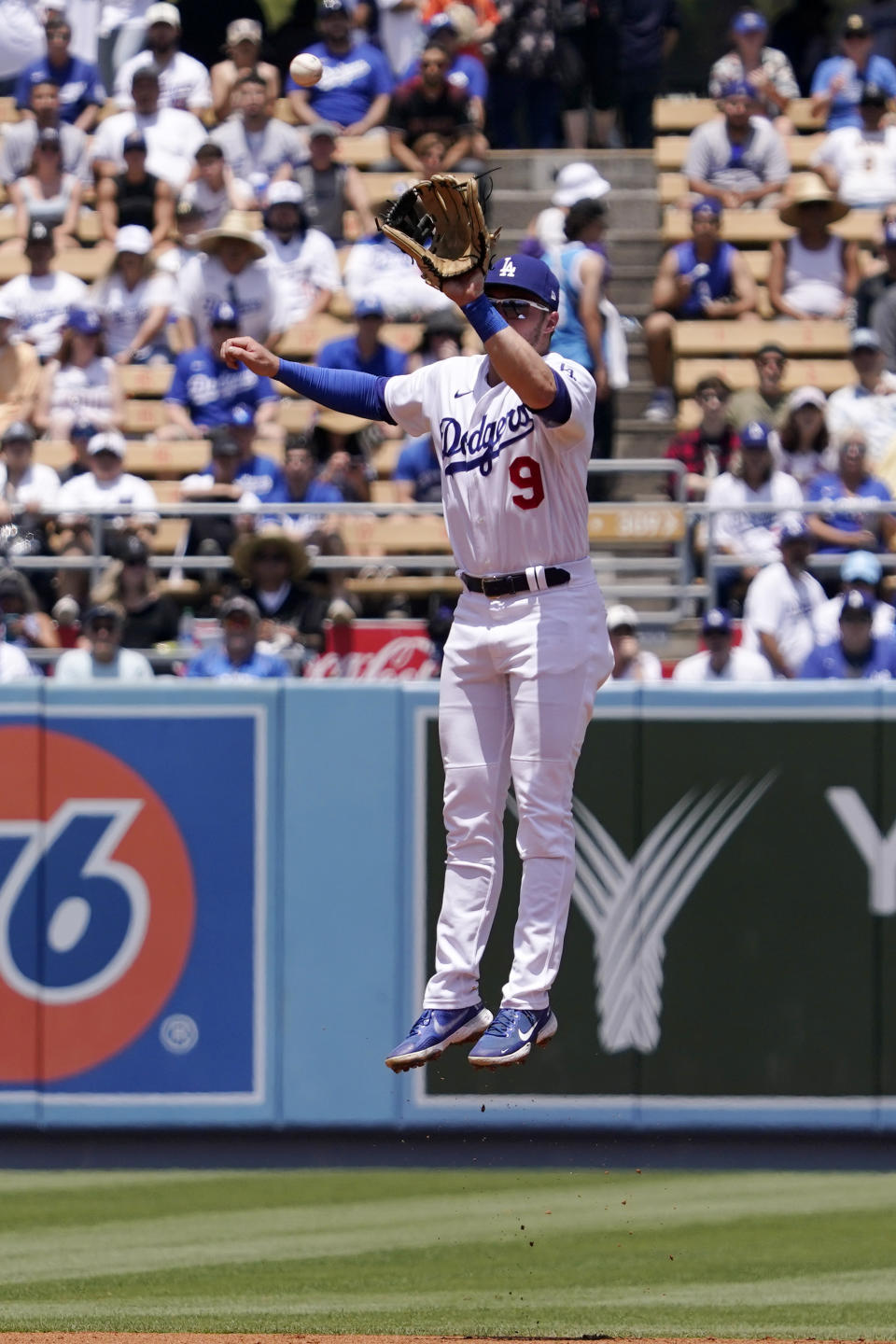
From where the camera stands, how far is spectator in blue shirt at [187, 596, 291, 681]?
10734mm

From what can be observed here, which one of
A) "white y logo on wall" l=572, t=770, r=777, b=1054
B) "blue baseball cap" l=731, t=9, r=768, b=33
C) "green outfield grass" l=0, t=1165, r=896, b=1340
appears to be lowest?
"green outfield grass" l=0, t=1165, r=896, b=1340

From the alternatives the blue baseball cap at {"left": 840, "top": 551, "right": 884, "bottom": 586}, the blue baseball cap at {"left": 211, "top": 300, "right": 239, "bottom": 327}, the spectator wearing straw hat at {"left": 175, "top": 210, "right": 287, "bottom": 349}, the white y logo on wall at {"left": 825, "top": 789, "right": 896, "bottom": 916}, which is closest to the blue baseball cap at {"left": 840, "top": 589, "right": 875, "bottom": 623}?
the blue baseball cap at {"left": 840, "top": 551, "right": 884, "bottom": 586}

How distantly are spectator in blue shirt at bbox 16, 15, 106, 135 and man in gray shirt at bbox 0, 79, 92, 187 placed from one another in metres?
0.09

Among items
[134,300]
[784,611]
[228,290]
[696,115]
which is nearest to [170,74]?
[134,300]

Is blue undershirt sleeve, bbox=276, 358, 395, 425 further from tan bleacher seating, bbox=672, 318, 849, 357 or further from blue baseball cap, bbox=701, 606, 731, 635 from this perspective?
tan bleacher seating, bbox=672, 318, 849, 357

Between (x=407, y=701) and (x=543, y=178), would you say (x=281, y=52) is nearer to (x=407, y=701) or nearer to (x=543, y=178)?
(x=543, y=178)

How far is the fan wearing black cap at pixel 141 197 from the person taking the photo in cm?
1416

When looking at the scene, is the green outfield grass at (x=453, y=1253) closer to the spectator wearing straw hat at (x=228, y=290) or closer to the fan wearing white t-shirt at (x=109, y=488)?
the fan wearing white t-shirt at (x=109, y=488)

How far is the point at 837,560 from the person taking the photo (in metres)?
11.5

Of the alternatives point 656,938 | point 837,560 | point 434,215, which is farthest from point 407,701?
point 434,215

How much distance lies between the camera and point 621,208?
15000 millimetres

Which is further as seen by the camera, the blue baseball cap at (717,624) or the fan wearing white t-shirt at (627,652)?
the fan wearing white t-shirt at (627,652)

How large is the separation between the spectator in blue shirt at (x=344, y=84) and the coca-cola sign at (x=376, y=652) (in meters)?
4.79

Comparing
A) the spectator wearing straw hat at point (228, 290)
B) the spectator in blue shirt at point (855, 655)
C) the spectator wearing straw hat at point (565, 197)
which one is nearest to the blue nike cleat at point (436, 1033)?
the spectator in blue shirt at point (855, 655)
